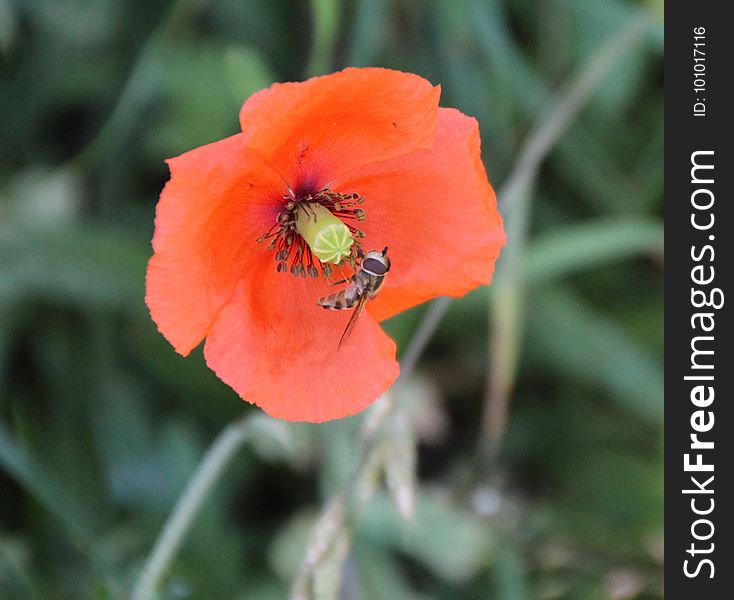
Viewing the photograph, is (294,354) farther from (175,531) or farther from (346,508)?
(175,531)

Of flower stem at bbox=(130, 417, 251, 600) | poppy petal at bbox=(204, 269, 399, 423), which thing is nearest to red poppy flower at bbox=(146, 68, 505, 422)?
poppy petal at bbox=(204, 269, 399, 423)

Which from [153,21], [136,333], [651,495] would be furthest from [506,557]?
[153,21]

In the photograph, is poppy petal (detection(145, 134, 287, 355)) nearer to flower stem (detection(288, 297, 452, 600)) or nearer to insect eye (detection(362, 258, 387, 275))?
insect eye (detection(362, 258, 387, 275))

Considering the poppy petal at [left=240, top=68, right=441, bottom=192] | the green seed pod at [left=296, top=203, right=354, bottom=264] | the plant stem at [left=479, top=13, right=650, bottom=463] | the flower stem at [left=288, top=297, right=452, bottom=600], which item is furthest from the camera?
the plant stem at [left=479, top=13, right=650, bottom=463]

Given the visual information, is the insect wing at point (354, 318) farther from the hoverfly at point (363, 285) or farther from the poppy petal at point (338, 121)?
the poppy petal at point (338, 121)

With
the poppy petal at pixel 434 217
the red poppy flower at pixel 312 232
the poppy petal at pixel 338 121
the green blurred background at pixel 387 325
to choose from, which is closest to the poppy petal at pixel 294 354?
the red poppy flower at pixel 312 232

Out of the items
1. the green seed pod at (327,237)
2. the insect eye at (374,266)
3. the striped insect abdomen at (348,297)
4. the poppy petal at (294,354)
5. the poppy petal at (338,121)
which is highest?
the poppy petal at (338,121)

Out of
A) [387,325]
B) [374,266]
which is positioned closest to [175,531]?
[374,266]
